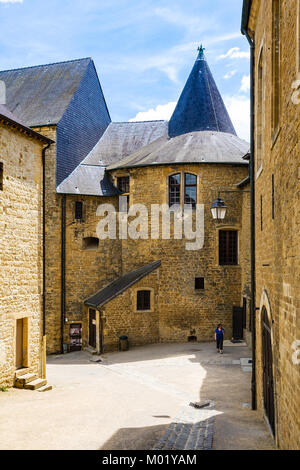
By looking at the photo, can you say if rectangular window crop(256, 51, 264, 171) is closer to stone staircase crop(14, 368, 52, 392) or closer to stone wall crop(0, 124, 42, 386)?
stone wall crop(0, 124, 42, 386)

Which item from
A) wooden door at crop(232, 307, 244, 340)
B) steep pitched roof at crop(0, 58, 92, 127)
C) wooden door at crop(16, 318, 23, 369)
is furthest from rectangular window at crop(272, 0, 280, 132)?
steep pitched roof at crop(0, 58, 92, 127)

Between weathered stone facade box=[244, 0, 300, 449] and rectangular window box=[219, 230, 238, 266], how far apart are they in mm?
12577

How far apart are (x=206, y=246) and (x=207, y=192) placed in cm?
253

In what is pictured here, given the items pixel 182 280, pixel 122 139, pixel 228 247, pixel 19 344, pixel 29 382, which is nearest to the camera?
pixel 29 382

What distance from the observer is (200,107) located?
2397 centimetres

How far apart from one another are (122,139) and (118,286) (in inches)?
376

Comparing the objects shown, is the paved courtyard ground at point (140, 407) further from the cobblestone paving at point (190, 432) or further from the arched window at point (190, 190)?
the arched window at point (190, 190)

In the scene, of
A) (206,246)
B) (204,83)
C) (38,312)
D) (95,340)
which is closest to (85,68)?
(204,83)

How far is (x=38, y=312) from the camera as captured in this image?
13531 millimetres

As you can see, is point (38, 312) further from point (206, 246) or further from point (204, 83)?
point (204, 83)

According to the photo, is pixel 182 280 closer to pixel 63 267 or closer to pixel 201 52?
pixel 63 267

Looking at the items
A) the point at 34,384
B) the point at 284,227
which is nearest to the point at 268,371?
the point at 284,227

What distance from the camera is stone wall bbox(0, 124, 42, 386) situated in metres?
12.0
